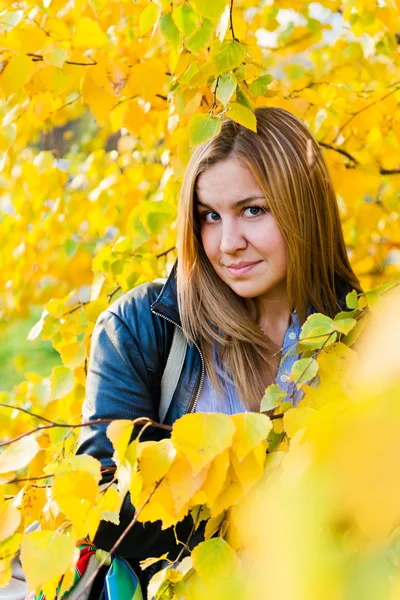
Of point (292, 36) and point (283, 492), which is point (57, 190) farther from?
point (283, 492)

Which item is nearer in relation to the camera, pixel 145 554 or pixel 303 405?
pixel 303 405

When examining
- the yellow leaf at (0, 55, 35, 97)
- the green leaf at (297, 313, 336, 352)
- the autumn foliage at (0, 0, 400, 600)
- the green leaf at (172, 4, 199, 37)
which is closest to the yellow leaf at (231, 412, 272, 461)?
the autumn foliage at (0, 0, 400, 600)

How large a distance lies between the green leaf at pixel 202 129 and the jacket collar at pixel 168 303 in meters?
0.46

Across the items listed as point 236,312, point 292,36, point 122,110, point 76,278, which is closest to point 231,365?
point 236,312

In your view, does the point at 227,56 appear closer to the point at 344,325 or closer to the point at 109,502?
the point at 344,325

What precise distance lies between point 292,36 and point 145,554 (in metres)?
1.48

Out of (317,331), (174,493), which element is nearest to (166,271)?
(317,331)

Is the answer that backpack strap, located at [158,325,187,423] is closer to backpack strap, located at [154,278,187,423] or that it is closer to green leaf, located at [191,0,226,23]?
backpack strap, located at [154,278,187,423]

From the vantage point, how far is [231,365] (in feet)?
4.66

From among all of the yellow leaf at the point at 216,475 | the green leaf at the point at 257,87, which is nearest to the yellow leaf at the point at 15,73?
the green leaf at the point at 257,87

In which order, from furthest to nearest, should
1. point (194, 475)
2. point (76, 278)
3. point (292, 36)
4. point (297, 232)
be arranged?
point (76, 278) → point (292, 36) → point (297, 232) → point (194, 475)

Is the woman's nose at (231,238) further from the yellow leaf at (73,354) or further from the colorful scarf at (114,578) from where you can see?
the colorful scarf at (114,578)

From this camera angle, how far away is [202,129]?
102 cm

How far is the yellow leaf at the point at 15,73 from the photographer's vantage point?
3.67ft
